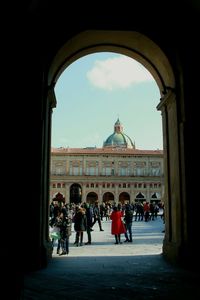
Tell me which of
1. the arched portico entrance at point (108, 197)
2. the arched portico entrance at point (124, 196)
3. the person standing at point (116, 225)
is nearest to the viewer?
the person standing at point (116, 225)

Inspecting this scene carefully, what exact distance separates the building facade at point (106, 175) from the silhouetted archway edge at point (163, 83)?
253ft

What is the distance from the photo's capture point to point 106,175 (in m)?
90.0

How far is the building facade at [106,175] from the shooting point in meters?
89.0

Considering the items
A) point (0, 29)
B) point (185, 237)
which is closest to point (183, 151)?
point (185, 237)

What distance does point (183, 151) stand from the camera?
9.25 metres

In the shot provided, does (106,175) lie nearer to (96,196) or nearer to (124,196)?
(96,196)

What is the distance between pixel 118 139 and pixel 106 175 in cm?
2144

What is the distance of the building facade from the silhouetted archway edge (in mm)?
77240

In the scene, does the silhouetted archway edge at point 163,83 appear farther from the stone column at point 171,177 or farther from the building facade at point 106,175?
the building facade at point 106,175

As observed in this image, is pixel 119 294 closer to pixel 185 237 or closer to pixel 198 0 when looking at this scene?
pixel 185 237

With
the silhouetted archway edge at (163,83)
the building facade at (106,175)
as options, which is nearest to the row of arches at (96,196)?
the building facade at (106,175)

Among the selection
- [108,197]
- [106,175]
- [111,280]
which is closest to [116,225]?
[111,280]

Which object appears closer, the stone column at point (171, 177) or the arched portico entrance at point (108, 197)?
the stone column at point (171, 177)

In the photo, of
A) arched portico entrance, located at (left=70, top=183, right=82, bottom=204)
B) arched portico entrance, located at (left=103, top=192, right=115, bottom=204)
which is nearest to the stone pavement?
arched portico entrance, located at (left=70, top=183, right=82, bottom=204)
